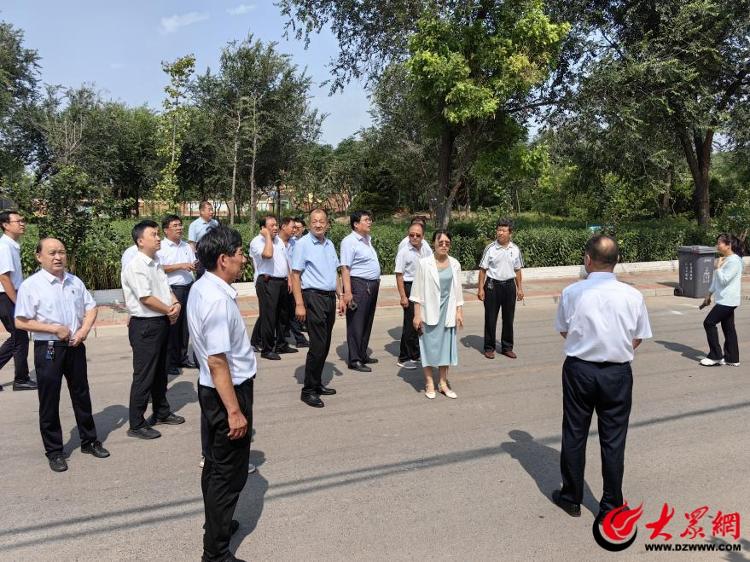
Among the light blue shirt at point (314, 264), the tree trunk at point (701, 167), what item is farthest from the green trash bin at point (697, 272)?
the light blue shirt at point (314, 264)

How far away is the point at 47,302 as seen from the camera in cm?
421

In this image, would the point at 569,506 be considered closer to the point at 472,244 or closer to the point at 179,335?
the point at 179,335

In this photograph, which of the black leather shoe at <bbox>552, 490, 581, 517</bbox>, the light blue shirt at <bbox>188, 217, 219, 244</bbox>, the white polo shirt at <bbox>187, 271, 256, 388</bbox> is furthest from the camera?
the light blue shirt at <bbox>188, 217, 219, 244</bbox>

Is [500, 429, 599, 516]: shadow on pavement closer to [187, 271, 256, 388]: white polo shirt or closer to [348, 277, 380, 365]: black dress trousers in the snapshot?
[187, 271, 256, 388]: white polo shirt

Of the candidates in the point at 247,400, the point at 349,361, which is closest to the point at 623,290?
the point at 247,400

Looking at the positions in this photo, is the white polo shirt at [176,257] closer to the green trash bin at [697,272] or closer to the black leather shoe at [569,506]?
the black leather shoe at [569,506]

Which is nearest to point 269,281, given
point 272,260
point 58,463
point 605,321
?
point 272,260

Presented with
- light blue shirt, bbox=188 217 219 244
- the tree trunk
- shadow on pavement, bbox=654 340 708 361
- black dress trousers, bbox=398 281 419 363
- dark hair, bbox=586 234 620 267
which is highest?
the tree trunk

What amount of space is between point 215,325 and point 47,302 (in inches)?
80.5

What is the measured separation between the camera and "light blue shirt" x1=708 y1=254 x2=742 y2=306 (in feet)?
22.5

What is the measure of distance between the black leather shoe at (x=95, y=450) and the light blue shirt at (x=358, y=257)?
3.08 m

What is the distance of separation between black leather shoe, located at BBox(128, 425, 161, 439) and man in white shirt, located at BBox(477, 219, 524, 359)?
417 centimetres

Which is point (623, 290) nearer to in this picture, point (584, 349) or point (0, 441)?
point (584, 349)

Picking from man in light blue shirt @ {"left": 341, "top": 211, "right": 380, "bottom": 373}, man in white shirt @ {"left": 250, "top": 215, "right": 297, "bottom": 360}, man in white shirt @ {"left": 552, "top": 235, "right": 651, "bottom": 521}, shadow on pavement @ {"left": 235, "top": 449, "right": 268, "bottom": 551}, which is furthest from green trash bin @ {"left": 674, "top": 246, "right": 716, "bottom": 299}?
shadow on pavement @ {"left": 235, "top": 449, "right": 268, "bottom": 551}
